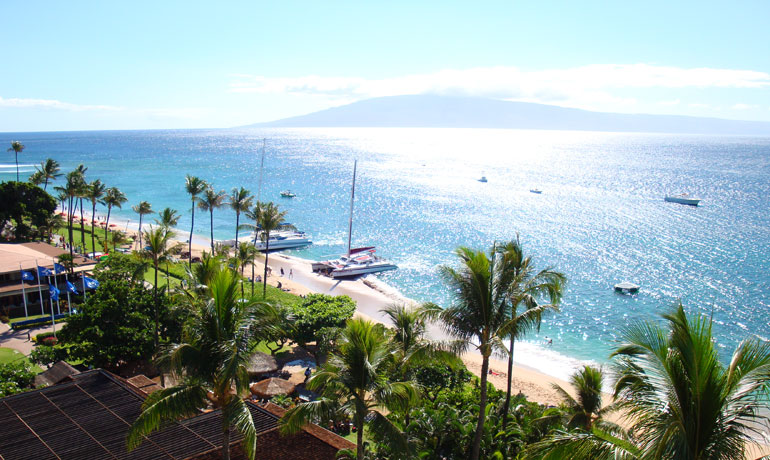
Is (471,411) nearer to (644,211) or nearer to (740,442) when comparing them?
(740,442)

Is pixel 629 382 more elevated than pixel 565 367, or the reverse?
pixel 629 382

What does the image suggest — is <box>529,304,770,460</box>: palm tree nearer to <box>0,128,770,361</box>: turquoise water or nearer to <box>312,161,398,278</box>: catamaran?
<box>0,128,770,361</box>: turquoise water

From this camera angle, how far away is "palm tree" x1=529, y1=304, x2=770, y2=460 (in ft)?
20.1

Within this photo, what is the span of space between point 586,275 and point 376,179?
88687mm

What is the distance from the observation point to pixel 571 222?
8344 centimetres

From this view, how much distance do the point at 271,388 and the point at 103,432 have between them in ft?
29.1

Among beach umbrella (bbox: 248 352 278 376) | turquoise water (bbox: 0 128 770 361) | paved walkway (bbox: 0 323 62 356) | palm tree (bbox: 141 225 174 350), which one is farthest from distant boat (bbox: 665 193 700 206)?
paved walkway (bbox: 0 323 62 356)

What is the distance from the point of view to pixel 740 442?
6184mm

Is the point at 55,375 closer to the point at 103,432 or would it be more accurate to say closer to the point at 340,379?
the point at 103,432

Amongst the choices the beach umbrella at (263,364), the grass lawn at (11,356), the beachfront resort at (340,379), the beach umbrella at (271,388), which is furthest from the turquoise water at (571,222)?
the grass lawn at (11,356)

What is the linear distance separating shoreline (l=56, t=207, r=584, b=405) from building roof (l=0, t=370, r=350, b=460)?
26.3ft

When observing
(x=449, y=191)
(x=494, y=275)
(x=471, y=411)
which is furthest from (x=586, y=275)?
(x=449, y=191)

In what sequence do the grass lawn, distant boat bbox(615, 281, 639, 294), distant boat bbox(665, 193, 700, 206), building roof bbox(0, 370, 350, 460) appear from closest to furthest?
building roof bbox(0, 370, 350, 460) → the grass lawn → distant boat bbox(615, 281, 639, 294) → distant boat bbox(665, 193, 700, 206)

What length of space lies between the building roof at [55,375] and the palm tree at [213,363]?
14.1 m
